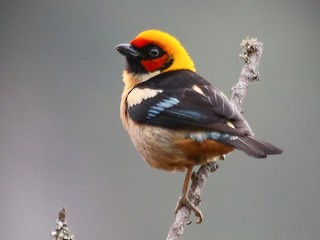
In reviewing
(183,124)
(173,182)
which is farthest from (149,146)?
(173,182)

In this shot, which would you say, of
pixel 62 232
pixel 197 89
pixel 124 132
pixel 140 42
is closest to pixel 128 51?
pixel 140 42

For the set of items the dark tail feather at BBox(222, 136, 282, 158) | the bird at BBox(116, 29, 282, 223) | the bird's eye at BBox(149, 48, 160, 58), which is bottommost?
the dark tail feather at BBox(222, 136, 282, 158)

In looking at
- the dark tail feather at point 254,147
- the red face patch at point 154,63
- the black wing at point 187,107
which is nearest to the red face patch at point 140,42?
the red face patch at point 154,63

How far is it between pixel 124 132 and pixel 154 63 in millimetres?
6390


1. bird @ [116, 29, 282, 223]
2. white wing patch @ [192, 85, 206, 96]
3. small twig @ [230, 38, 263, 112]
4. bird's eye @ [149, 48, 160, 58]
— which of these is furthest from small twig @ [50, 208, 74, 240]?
bird's eye @ [149, 48, 160, 58]

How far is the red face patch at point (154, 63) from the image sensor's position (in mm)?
6816

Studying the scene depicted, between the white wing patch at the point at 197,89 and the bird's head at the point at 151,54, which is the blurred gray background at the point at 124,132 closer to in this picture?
the bird's head at the point at 151,54

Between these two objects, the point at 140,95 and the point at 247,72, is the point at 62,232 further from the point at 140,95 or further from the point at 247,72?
the point at 247,72

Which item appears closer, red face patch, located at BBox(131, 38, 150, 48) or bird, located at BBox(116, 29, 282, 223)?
bird, located at BBox(116, 29, 282, 223)

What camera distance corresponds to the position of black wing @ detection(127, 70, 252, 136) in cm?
599

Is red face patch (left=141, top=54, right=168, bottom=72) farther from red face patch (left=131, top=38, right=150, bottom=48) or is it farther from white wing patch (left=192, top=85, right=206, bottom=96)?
white wing patch (left=192, top=85, right=206, bottom=96)

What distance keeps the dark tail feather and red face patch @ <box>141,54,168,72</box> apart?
1.18 metres

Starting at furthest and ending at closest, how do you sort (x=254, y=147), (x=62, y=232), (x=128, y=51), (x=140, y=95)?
(x=128, y=51) → (x=140, y=95) → (x=254, y=147) → (x=62, y=232)

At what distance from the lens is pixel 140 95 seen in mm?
6551
